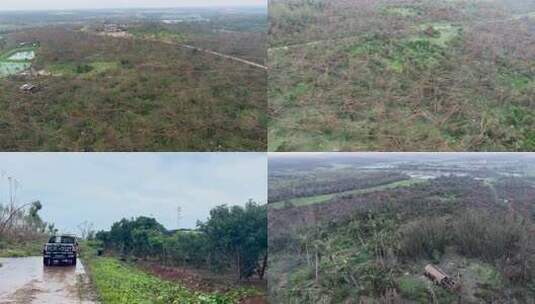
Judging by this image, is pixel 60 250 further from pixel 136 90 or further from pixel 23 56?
pixel 23 56

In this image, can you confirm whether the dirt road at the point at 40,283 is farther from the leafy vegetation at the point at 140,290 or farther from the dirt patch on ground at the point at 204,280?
the dirt patch on ground at the point at 204,280

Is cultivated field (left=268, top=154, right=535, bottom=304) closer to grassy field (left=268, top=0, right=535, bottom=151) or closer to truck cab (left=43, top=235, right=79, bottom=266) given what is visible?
grassy field (left=268, top=0, right=535, bottom=151)

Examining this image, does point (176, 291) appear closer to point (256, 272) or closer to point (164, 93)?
point (256, 272)

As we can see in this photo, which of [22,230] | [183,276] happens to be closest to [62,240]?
[22,230]

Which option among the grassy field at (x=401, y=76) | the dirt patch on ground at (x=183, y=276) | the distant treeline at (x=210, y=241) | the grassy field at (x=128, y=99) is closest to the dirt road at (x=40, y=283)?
the distant treeline at (x=210, y=241)

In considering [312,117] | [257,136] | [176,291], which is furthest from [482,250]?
[176,291]

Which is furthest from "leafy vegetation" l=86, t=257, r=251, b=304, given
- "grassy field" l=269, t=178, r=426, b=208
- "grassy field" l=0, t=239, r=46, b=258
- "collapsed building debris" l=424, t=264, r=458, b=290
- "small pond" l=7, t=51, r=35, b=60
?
"small pond" l=7, t=51, r=35, b=60
